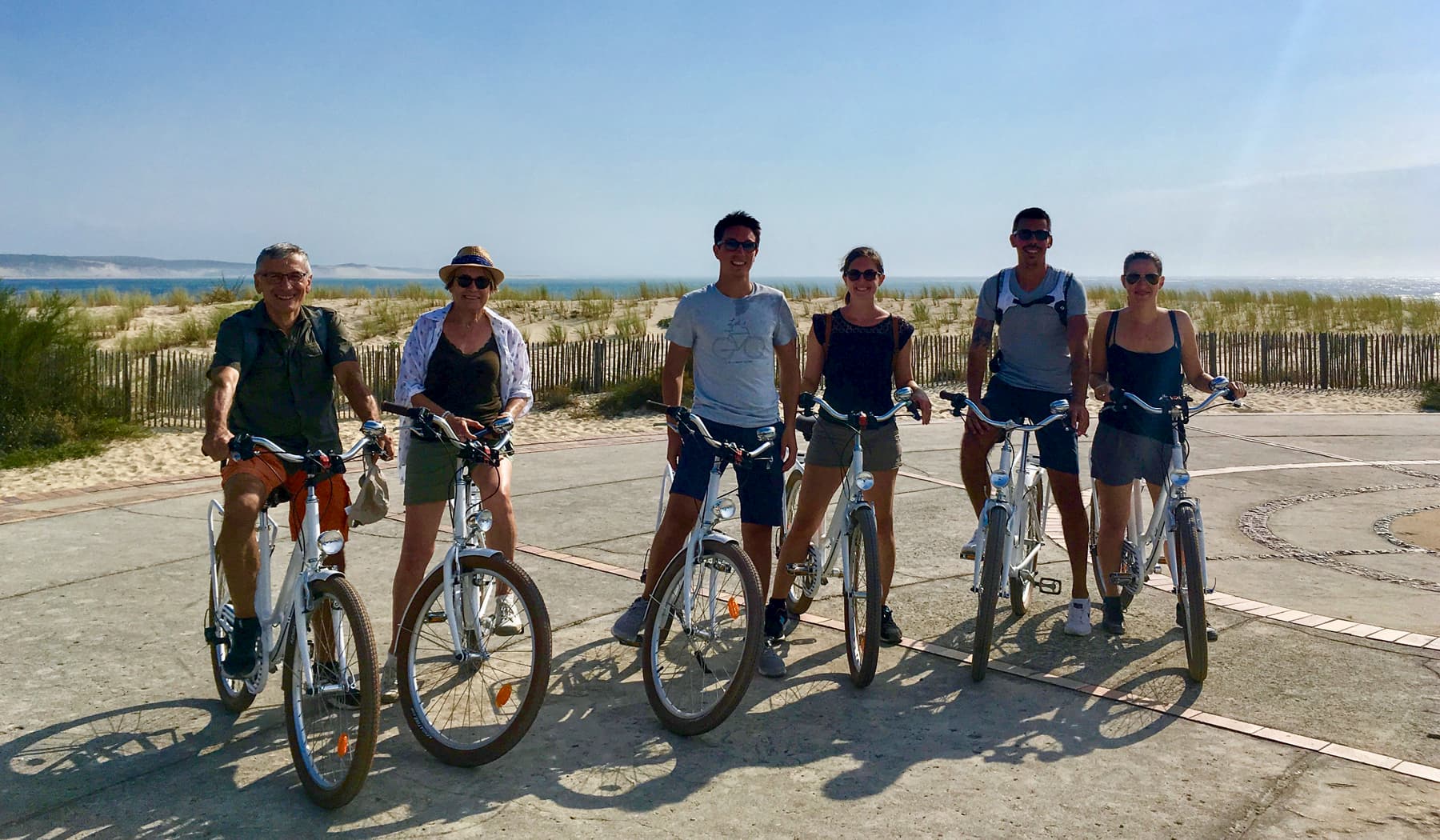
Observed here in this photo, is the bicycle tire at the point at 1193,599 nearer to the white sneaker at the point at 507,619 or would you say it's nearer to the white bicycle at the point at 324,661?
the white sneaker at the point at 507,619

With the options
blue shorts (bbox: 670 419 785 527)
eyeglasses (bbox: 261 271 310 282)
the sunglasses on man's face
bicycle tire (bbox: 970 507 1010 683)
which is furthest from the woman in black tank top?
eyeglasses (bbox: 261 271 310 282)

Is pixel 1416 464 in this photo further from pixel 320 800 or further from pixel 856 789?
pixel 320 800

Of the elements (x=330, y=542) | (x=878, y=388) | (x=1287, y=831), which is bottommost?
(x=1287, y=831)

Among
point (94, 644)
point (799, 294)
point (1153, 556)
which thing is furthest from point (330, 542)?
point (799, 294)

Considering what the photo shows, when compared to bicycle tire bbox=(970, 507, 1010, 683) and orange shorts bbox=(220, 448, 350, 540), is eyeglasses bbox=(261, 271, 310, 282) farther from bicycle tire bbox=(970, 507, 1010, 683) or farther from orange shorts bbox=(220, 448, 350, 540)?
bicycle tire bbox=(970, 507, 1010, 683)

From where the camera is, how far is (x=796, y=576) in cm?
600

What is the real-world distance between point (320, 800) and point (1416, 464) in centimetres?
1102

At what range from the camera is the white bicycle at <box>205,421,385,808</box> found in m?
3.72

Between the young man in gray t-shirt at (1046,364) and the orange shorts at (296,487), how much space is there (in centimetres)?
294

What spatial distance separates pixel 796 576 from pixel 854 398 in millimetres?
1017

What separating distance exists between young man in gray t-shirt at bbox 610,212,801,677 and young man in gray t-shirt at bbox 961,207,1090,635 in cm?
120

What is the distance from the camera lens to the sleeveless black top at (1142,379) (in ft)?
18.5

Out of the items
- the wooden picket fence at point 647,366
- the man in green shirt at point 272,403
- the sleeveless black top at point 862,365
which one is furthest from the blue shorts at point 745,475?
the wooden picket fence at point 647,366

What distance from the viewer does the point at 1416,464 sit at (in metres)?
11.4
